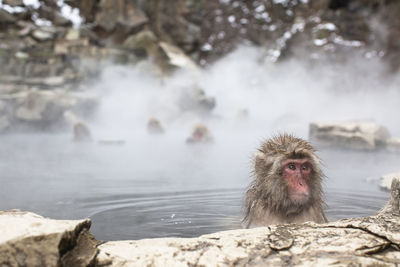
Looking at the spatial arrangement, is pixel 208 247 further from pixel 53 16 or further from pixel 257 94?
pixel 257 94

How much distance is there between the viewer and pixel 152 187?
3.23 meters

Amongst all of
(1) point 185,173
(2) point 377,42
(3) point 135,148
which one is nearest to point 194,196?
(1) point 185,173

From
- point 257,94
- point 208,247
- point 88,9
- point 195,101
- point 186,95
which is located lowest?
point 208,247

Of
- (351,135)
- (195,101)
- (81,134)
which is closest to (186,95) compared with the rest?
(195,101)

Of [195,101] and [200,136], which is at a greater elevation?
[195,101]

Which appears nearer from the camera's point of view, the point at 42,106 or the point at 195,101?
the point at 42,106

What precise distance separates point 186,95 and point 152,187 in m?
8.58

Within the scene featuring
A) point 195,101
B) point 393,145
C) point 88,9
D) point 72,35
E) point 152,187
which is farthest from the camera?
point 88,9

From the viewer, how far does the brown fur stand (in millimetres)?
1879

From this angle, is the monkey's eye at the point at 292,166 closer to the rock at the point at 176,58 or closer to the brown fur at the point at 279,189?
the brown fur at the point at 279,189

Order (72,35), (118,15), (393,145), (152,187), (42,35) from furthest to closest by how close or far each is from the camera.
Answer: (118,15) < (72,35) < (42,35) < (393,145) < (152,187)

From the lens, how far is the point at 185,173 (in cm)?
406

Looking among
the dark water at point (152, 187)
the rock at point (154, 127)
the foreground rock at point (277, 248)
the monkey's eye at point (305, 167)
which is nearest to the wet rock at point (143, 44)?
the rock at point (154, 127)

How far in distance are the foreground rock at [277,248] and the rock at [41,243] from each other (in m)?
0.07
